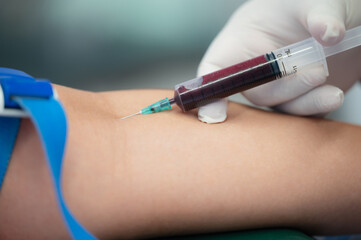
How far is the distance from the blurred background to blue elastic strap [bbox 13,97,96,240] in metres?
1.44

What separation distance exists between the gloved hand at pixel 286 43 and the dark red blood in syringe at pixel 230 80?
0.04 metres

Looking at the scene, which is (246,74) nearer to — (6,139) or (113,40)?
(6,139)

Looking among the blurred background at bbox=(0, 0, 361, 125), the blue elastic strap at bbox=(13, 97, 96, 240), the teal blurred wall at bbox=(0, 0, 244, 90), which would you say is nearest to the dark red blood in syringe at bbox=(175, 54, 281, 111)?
the blue elastic strap at bbox=(13, 97, 96, 240)

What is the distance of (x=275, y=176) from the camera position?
0.88 m

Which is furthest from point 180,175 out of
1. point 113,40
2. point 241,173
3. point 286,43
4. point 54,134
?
point 113,40

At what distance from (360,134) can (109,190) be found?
803mm

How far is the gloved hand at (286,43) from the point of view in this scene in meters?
0.99

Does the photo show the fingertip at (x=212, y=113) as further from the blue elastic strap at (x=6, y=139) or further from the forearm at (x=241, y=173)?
the blue elastic strap at (x=6, y=139)

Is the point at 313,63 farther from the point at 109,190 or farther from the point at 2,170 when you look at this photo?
the point at 2,170

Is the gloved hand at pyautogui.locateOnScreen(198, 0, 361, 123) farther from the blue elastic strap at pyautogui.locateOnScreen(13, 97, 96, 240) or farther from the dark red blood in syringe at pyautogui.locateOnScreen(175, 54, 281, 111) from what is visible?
the blue elastic strap at pyautogui.locateOnScreen(13, 97, 96, 240)

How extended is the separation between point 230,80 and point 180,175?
12.3 inches

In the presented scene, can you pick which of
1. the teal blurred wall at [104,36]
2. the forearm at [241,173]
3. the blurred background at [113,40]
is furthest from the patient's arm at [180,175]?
the teal blurred wall at [104,36]

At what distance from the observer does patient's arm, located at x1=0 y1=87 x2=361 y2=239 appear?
0.75m

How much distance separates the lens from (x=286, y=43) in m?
1.18
